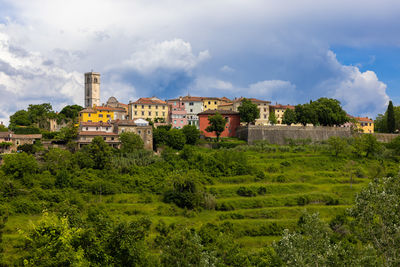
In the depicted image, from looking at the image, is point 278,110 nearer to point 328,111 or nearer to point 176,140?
point 328,111

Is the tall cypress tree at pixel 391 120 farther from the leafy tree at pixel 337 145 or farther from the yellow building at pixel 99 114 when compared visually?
the yellow building at pixel 99 114

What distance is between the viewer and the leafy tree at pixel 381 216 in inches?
888

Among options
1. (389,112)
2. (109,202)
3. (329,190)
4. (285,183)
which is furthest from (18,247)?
(389,112)

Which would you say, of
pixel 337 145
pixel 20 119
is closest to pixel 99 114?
pixel 20 119

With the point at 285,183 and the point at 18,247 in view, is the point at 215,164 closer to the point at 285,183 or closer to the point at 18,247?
the point at 285,183

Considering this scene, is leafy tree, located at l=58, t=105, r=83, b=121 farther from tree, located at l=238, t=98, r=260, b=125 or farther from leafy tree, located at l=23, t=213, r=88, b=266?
leafy tree, located at l=23, t=213, r=88, b=266

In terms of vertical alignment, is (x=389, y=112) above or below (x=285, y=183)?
above

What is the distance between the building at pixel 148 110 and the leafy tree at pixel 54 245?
2290 inches

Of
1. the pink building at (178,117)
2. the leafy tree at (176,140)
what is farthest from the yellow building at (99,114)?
the leafy tree at (176,140)

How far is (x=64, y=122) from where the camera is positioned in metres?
86.9

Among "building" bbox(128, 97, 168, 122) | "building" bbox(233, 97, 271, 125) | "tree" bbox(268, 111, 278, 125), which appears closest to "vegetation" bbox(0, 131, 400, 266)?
"tree" bbox(268, 111, 278, 125)

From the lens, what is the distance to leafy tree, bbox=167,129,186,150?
70625 millimetres

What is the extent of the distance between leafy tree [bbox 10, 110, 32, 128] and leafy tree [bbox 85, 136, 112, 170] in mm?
27995

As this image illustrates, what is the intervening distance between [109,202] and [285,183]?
24.1m
